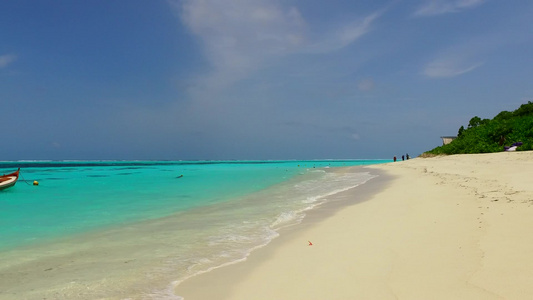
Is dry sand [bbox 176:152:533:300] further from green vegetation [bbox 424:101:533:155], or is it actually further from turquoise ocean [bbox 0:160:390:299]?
green vegetation [bbox 424:101:533:155]

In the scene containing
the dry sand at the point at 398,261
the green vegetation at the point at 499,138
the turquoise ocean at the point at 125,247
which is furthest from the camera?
the green vegetation at the point at 499,138

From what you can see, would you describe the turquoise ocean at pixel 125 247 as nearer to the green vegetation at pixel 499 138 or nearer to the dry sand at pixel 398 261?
the dry sand at pixel 398 261

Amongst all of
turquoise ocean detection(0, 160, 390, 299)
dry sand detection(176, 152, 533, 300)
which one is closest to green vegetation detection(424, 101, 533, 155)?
dry sand detection(176, 152, 533, 300)

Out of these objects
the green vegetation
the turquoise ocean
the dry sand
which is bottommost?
the turquoise ocean

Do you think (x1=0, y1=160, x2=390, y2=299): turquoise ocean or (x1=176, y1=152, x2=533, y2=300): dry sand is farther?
(x1=0, y1=160, x2=390, y2=299): turquoise ocean

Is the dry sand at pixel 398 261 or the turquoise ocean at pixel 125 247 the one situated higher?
the dry sand at pixel 398 261

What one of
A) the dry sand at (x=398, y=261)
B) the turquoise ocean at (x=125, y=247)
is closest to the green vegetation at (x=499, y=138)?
the dry sand at (x=398, y=261)

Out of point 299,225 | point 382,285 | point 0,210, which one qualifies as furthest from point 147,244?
point 0,210

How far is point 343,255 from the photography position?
4871 millimetres

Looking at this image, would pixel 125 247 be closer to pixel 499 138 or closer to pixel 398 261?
pixel 398 261

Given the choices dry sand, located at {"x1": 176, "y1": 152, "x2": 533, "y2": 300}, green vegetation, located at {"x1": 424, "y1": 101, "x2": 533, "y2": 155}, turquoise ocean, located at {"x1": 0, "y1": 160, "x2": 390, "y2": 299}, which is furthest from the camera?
green vegetation, located at {"x1": 424, "y1": 101, "x2": 533, "y2": 155}

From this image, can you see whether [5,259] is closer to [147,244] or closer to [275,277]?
[147,244]

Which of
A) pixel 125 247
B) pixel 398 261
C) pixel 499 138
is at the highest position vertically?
pixel 499 138

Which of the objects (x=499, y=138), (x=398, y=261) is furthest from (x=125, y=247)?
(x=499, y=138)
